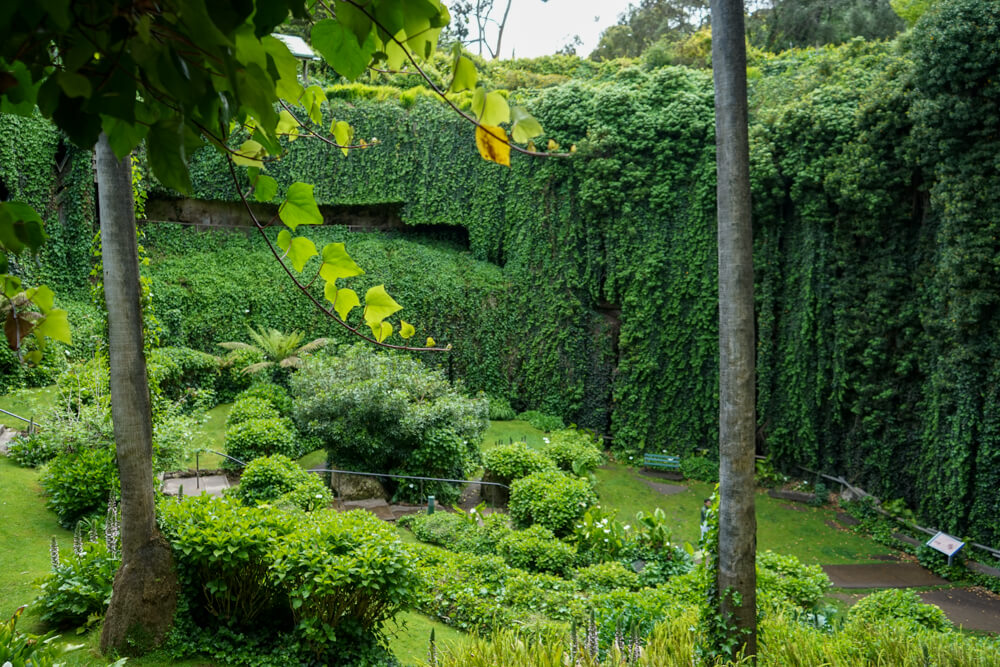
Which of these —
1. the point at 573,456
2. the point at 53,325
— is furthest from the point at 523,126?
the point at 573,456

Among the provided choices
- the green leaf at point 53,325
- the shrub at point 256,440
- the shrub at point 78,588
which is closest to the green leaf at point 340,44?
the green leaf at point 53,325

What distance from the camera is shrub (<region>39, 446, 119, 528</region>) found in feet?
19.9

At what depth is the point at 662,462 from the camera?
12.5 m

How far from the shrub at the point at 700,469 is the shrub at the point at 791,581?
575 cm

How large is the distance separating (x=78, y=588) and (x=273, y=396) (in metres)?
8.18

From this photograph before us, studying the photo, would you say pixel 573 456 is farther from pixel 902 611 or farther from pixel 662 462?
pixel 902 611

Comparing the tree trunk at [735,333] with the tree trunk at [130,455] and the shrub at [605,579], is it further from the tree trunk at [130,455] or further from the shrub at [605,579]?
the tree trunk at [130,455]

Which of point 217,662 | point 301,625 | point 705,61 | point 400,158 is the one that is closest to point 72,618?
point 217,662

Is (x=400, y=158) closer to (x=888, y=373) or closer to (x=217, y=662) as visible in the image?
(x=888, y=373)

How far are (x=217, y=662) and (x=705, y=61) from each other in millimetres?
14454

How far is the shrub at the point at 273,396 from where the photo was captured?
12.2 meters

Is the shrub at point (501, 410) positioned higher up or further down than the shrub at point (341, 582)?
further down

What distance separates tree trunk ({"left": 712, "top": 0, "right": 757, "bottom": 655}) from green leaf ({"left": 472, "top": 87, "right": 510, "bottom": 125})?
10.2 ft

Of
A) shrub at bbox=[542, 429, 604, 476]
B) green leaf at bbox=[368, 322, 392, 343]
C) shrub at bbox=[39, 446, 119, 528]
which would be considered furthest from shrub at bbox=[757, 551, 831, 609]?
shrub at bbox=[39, 446, 119, 528]
